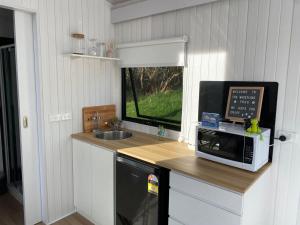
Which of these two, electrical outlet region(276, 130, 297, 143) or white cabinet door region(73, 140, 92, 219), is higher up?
electrical outlet region(276, 130, 297, 143)

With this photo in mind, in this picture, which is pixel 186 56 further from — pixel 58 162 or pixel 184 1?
pixel 58 162

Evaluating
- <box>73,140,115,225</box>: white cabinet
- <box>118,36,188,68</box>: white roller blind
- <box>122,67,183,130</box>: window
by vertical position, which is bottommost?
<box>73,140,115,225</box>: white cabinet

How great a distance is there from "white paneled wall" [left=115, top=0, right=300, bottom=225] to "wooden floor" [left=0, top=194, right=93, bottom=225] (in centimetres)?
173

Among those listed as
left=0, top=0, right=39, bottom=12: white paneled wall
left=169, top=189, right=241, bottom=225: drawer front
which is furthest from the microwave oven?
left=0, top=0, right=39, bottom=12: white paneled wall

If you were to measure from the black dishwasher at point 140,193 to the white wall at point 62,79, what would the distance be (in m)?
0.80

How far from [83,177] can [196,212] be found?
1437 millimetres

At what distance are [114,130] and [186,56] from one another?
1.28 metres

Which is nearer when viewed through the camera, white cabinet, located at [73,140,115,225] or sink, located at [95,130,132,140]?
white cabinet, located at [73,140,115,225]

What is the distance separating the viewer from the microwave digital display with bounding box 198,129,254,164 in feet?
5.41

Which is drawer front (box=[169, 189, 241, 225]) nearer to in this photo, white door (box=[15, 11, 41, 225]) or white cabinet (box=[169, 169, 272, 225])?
white cabinet (box=[169, 169, 272, 225])

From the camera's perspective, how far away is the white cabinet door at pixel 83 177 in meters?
2.52

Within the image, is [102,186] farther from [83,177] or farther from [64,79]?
[64,79]

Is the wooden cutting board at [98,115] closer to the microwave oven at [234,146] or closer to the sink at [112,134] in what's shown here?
the sink at [112,134]

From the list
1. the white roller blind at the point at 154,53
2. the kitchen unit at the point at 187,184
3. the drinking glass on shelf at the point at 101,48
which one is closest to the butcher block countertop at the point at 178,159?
the kitchen unit at the point at 187,184
